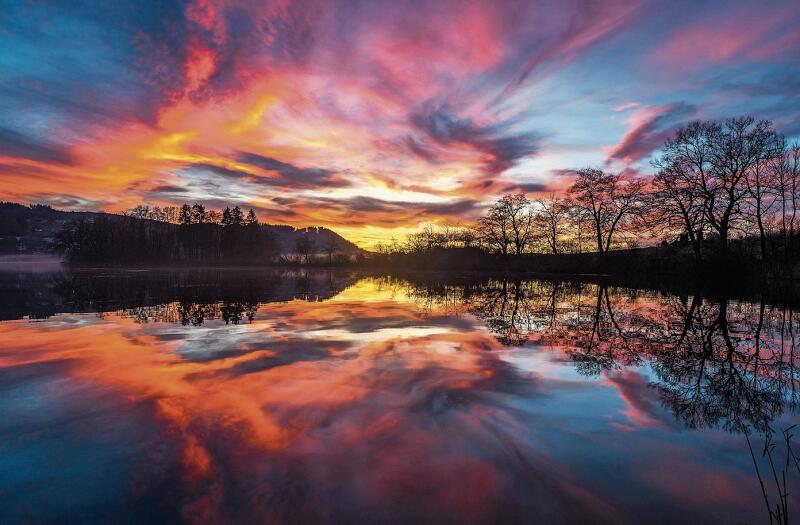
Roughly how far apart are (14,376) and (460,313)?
11.4 m

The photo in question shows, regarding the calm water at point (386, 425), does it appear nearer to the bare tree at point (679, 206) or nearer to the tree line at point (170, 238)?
the bare tree at point (679, 206)

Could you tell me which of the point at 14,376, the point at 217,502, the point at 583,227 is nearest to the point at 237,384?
the point at 217,502

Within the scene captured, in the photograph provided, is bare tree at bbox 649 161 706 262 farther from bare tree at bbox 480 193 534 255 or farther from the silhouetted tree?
the silhouetted tree

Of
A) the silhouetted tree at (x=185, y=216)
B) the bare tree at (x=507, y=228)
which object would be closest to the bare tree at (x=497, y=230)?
the bare tree at (x=507, y=228)

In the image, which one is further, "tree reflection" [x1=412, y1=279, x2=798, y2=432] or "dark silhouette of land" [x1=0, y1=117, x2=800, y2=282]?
"dark silhouette of land" [x1=0, y1=117, x2=800, y2=282]

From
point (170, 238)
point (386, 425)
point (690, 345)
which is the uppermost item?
point (170, 238)

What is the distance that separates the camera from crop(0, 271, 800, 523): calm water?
3.13 meters

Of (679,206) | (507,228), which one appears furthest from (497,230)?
(679,206)

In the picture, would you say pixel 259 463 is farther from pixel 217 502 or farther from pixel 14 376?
pixel 14 376

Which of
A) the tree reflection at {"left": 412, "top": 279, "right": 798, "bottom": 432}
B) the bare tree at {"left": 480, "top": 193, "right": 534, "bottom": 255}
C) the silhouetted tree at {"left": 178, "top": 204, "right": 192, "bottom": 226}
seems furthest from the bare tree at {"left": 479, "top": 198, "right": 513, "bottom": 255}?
the silhouetted tree at {"left": 178, "top": 204, "right": 192, "bottom": 226}

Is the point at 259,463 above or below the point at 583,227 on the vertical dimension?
below

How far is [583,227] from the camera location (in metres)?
46.9

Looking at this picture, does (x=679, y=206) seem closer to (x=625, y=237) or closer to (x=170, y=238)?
(x=625, y=237)

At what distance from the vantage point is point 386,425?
4586 millimetres
